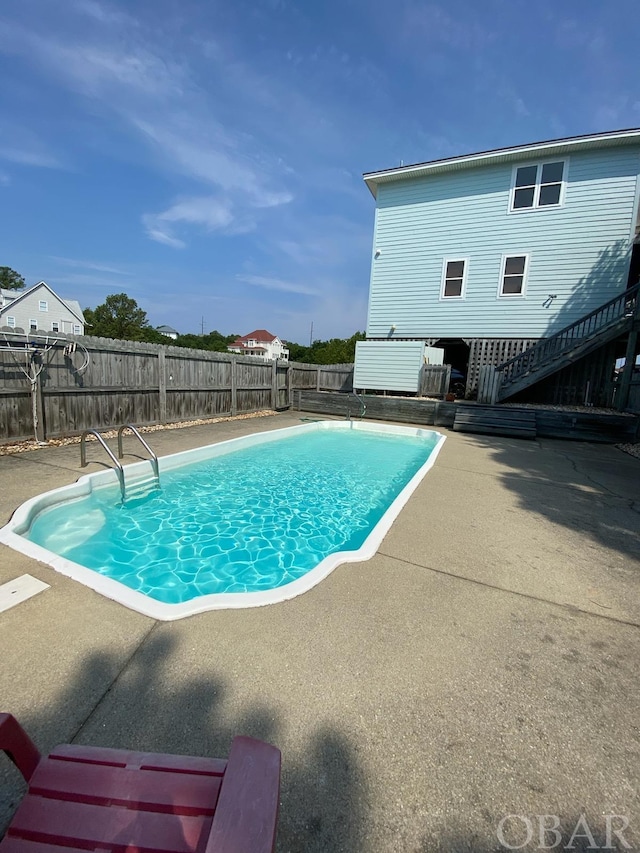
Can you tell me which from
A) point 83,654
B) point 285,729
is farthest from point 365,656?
point 83,654

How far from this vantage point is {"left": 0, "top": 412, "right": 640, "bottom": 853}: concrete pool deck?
1.37 meters

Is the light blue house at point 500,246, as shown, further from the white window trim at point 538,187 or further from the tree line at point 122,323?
the tree line at point 122,323

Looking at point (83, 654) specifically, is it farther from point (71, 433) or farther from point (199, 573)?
point (71, 433)

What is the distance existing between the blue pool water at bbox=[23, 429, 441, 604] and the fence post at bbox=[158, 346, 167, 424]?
253 cm

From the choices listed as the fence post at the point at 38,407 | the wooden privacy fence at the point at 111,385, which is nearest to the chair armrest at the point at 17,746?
the wooden privacy fence at the point at 111,385

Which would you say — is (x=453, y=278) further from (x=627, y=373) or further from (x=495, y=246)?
(x=627, y=373)

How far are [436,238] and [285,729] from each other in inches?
583

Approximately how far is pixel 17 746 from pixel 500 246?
14984 millimetres

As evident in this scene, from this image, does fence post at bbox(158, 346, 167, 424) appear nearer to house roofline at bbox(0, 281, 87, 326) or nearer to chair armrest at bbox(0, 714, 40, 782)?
chair armrest at bbox(0, 714, 40, 782)

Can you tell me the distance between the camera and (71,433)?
6.96 meters

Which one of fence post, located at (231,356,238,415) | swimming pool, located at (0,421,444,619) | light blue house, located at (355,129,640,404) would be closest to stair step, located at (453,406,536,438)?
swimming pool, located at (0,421,444,619)

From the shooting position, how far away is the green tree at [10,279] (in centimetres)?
4978

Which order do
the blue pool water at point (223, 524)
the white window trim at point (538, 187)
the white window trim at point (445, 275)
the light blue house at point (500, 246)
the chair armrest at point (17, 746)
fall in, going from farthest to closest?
1. the white window trim at point (445, 275)
2. the white window trim at point (538, 187)
3. the light blue house at point (500, 246)
4. the blue pool water at point (223, 524)
5. the chair armrest at point (17, 746)

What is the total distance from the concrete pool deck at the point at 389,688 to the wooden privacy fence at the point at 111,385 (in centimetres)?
421
